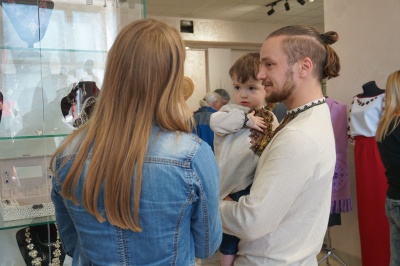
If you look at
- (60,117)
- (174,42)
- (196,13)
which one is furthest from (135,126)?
(196,13)

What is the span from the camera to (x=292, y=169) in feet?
3.84

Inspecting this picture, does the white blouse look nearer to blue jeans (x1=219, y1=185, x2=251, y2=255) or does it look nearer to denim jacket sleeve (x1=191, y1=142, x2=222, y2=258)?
blue jeans (x1=219, y1=185, x2=251, y2=255)

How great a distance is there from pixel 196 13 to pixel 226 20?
888 millimetres

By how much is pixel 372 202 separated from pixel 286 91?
2.47 metres

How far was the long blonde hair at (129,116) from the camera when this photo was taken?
956 mm

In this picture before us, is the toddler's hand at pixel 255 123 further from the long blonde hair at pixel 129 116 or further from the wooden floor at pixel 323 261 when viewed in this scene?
the wooden floor at pixel 323 261

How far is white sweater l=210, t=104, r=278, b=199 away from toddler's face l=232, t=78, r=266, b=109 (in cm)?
13

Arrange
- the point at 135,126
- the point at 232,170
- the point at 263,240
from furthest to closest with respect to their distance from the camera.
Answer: the point at 232,170
the point at 263,240
the point at 135,126

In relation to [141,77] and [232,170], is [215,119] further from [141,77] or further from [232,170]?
[141,77]

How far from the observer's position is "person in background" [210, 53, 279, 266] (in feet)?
5.08

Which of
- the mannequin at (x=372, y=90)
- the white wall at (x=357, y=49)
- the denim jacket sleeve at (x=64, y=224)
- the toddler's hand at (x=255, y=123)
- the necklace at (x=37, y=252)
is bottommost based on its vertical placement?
the necklace at (x=37, y=252)

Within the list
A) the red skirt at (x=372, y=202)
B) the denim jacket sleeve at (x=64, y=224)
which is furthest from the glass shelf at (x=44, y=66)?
the red skirt at (x=372, y=202)

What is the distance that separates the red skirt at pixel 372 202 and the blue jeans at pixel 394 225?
1.51 feet

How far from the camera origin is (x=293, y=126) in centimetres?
124
